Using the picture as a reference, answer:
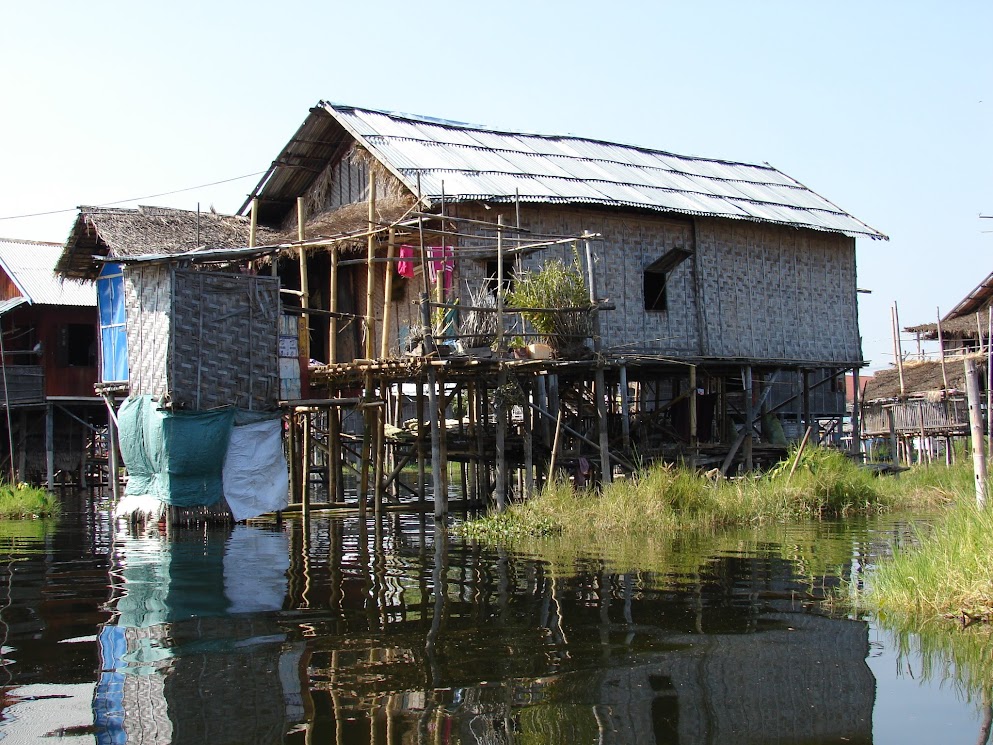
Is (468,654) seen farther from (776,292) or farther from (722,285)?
(776,292)

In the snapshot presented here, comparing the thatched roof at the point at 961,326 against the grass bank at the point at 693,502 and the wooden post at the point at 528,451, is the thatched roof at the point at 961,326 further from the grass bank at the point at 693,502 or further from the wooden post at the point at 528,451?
the wooden post at the point at 528,451

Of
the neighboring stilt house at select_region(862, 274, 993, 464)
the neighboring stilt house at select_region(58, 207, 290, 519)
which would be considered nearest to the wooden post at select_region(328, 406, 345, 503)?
the neighboring stilt house at select_region(58, 207, 290, 519)

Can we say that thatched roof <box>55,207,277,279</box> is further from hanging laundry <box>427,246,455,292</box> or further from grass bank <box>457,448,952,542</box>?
grass bank <box>457,448,952,542</box>

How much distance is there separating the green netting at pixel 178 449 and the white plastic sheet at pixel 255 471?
0.49ft

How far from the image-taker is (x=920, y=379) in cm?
2908

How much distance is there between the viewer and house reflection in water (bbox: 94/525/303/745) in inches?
221

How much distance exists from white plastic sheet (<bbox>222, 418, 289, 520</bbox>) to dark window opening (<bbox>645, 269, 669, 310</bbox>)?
21.5 ft

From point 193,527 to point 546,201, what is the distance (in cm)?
657

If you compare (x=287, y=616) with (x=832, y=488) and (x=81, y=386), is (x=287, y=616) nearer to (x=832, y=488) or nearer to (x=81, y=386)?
(x=832, y=488)

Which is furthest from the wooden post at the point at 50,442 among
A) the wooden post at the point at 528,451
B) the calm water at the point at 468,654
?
the wooden post at the point at 528,451

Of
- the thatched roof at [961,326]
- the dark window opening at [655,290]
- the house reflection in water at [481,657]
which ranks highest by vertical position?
the thatched roof at [961,326]

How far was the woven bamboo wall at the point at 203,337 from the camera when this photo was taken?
1337 cm

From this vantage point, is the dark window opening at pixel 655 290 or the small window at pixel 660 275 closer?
the small window at pixel 660 275

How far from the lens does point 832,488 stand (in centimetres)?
1532
